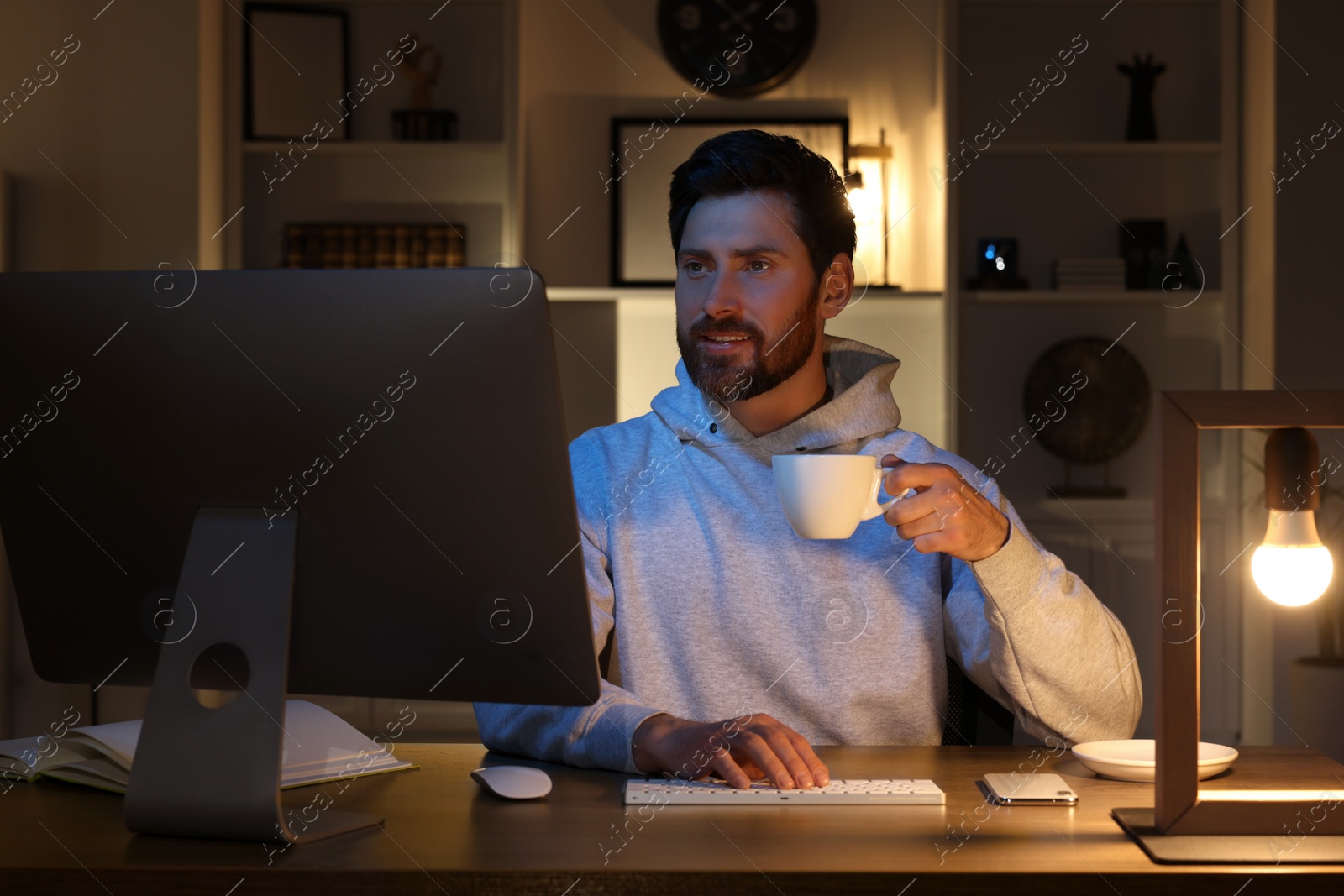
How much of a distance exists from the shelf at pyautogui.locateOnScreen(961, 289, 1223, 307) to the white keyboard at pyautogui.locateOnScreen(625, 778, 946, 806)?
263cm

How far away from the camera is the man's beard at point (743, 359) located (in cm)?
171

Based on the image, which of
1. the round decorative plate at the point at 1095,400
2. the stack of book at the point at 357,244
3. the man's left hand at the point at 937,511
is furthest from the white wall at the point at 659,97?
the man's left hand at the point at 937,511

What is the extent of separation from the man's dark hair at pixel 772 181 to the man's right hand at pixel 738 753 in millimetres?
854

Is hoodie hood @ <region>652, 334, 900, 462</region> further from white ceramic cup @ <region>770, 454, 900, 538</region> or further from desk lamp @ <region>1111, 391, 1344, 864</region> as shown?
desk lamp @ <region>1111, 391, 1344, 864</region>

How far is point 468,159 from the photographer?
3.65 m

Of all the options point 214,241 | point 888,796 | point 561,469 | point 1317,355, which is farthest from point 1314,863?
point 214,241

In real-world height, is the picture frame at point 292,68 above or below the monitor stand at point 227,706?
Result: above

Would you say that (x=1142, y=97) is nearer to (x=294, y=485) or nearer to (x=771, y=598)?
(x=771, y=598)

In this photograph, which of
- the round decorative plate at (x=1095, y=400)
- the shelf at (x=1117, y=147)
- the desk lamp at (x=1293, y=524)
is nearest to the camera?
the desk lamp at (x=1293, y=524)

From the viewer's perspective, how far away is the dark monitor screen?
887 mm

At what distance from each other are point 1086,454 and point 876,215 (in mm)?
944

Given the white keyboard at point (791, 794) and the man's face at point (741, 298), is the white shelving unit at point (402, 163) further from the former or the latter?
the white keyboard at point (791, 794)

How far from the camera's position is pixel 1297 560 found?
3.17 feet

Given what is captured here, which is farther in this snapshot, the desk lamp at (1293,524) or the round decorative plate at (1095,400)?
the round decorative plate at (1095,400)
